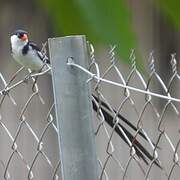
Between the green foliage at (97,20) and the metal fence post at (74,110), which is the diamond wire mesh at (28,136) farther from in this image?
the green foliage at (97,20)

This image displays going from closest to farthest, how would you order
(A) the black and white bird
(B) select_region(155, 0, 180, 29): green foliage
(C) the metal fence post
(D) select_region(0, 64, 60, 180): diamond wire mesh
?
(B) select_region(155, 0, 180, 29): green foliage → (C) the metal fence post → (A) the black and white bird → (D) select_region(0, 64, 60, 180): diamond wire mesh

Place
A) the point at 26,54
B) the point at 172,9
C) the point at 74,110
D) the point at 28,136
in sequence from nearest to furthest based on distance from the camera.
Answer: the point at 172,9 → the point at 74,110 → the point at 26,54 → the point at 28,136

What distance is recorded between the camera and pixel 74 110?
1.34 m

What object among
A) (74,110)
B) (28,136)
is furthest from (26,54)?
(28,136)

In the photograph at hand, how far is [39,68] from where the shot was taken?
90.0 inches

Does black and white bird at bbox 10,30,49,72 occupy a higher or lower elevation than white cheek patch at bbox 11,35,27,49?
lower

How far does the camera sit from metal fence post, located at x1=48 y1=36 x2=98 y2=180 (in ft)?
4.42

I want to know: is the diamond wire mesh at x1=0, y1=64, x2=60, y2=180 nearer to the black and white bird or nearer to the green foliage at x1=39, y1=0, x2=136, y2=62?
the black and white bird

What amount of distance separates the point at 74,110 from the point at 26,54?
0.93 m

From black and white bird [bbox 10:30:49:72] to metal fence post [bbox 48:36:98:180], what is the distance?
2.71 feet

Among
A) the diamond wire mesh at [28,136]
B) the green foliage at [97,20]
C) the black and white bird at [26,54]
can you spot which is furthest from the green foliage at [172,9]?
the diamond wire mesh at [28,136]

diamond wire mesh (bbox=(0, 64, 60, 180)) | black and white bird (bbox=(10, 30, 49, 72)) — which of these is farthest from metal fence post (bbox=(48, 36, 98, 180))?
diamond wire mesh (bbox=(0, 64, 60, 180))

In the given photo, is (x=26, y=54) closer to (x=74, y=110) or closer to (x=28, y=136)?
(x=74, y=110)

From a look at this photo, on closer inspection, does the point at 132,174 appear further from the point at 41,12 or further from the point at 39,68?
the point at 41,12
